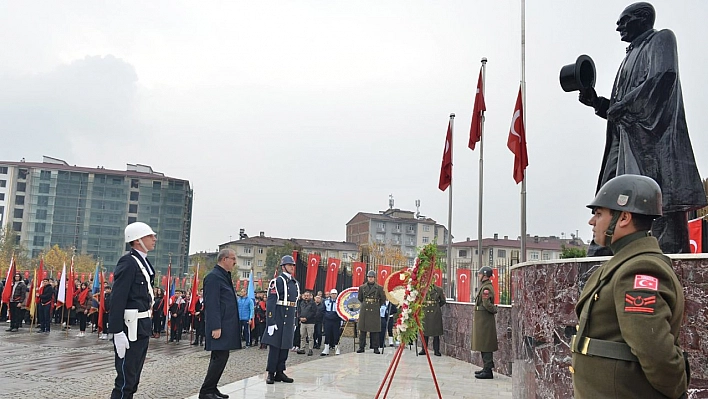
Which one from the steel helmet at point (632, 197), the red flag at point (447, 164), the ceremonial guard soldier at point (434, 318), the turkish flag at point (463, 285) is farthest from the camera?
the turkish flag at point (463, 285)

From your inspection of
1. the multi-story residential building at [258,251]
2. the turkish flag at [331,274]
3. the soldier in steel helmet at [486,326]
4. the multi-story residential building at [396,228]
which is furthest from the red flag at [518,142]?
the multi-story residential building at [396,228]

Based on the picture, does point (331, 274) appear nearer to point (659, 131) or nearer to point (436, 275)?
point (436, 275)

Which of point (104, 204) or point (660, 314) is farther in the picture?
point (104, 204)

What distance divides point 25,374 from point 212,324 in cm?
445

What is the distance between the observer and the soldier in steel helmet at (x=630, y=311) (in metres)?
2.44

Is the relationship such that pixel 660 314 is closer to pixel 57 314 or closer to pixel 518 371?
pixel 518 371

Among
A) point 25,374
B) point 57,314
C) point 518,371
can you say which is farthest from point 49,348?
point 518,371

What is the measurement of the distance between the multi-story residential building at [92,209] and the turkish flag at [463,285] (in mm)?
64275

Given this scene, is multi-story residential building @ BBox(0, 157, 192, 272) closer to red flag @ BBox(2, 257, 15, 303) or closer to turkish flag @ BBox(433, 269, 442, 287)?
red flag @ BBox(2, 257, 15, 303)

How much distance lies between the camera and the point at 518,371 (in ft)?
20.4

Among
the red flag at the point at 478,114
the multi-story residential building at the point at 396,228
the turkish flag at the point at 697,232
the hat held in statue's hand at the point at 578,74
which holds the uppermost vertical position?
the multi-story residential building at the point at 396,228

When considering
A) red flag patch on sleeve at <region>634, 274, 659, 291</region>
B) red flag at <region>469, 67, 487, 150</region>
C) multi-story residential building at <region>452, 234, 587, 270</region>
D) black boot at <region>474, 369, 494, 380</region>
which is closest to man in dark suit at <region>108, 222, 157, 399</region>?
red flag patch on sleeve at <region>634, 274, 659, 291</region>

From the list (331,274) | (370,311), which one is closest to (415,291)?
(370,311)

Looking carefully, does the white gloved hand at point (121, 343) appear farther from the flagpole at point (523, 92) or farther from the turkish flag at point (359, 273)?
the turkish flag at point (359, 273)
